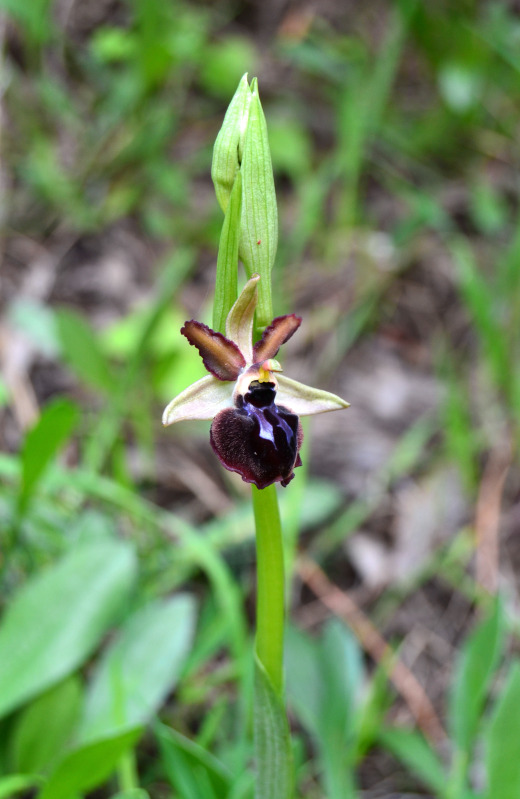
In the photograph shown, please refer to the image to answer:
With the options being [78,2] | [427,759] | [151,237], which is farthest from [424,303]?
[78,2]

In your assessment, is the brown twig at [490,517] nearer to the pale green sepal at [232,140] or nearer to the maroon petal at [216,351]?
the maroon petal at [216,351]

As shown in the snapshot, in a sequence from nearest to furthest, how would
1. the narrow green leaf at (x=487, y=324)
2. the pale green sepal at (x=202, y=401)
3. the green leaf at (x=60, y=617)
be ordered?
1. the pale green sepal at (x=202, y=401)
2. the green leaf at (x=60, y=617)
3. the narrow green leaf at (x=487, y=324)

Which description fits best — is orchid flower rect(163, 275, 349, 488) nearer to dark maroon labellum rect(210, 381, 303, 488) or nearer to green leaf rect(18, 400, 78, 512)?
dark maroon labellum rect(210, 381, 303, 488)

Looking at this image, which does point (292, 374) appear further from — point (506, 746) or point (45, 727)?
point (506, 746)

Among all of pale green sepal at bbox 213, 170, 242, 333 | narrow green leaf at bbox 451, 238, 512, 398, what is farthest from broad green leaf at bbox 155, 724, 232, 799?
narrow green leaf at bbox 451, 238, 512, 398

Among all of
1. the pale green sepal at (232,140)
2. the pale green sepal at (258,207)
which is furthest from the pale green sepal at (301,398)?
the pale green sepal at (232,140)

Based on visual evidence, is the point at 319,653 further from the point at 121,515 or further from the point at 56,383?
the point at 56,383
